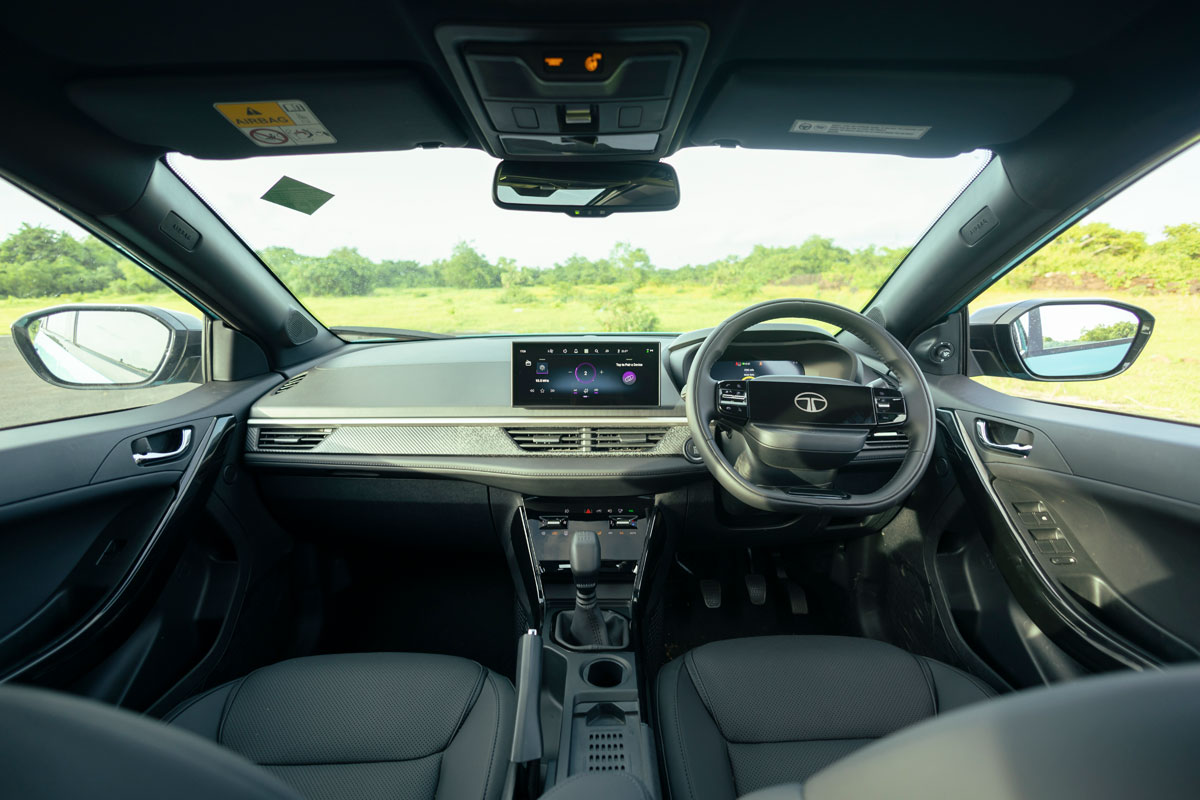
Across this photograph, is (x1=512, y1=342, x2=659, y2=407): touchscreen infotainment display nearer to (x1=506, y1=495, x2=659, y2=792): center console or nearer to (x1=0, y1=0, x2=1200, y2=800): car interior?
(x1=0, y1=0, x2=1200, y2=800): car interior

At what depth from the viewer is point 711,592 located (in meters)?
2.89

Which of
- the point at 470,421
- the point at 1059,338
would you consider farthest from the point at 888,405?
the point at 470,421

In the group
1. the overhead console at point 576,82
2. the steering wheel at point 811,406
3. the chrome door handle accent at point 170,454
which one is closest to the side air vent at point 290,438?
the chrome door handle accent at point 170,454

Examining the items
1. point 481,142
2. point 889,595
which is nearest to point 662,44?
point 481,142

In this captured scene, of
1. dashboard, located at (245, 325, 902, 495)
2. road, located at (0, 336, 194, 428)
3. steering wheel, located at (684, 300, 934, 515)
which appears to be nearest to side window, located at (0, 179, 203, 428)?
road, located at (0, 336, 194, 428)

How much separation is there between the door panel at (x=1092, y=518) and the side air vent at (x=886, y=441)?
0.65 feet

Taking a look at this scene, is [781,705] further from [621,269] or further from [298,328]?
[298,328]

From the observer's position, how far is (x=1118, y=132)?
162cm

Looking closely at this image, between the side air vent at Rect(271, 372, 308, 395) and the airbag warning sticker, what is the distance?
98cm

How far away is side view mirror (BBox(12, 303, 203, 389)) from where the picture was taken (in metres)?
2.02

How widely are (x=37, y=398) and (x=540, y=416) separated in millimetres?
1660

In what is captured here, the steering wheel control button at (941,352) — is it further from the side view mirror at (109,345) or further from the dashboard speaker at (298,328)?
the side view mirror at (109,345)

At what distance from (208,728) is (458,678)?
66cm

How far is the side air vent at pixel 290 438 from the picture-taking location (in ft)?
7.77
